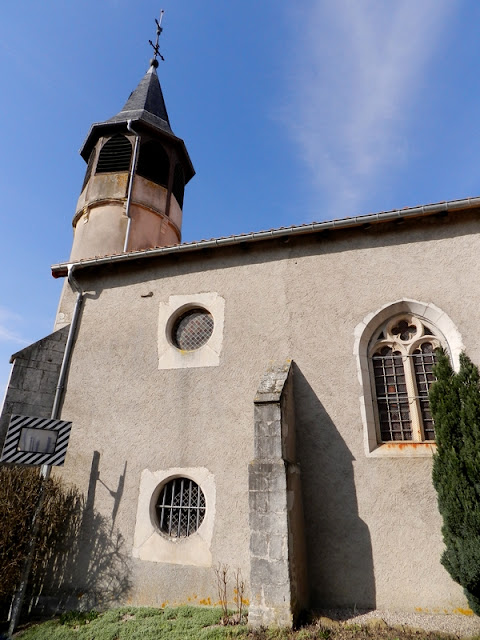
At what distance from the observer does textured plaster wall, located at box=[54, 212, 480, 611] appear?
5363mm

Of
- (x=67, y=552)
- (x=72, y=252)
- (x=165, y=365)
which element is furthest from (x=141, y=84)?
(x=67, y=552)

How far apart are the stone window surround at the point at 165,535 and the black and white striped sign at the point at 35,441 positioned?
4.77ft

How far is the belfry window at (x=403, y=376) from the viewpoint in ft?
19.4

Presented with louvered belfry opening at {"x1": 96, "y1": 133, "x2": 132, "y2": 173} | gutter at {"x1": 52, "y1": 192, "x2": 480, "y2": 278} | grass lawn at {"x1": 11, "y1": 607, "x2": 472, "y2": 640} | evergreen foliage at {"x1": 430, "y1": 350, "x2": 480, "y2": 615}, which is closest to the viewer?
grass lawn at {"x1": 11, "y1": 607, "x2": 472, "y2": 640}

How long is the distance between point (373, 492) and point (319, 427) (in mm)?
1125

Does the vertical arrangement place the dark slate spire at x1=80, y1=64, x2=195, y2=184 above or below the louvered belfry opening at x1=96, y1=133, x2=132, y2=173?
above

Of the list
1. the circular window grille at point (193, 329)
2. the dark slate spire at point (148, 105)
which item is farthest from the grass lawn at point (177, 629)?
the dark slate spire at point (148, 105)

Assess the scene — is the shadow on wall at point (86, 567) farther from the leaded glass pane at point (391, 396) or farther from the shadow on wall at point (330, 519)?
the leaded glass pane at point (391, 396)

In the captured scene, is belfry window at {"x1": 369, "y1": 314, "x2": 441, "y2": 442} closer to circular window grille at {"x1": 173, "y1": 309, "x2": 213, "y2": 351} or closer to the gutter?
the gutter

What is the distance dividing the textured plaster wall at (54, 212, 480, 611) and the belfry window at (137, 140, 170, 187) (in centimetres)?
455

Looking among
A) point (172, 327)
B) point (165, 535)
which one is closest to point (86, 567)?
point (165, 535)

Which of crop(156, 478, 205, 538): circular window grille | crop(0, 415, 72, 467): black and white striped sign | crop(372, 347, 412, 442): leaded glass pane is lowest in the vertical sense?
crop(156, 478, 205, 538): circular window grille

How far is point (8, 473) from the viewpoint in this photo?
6.20m

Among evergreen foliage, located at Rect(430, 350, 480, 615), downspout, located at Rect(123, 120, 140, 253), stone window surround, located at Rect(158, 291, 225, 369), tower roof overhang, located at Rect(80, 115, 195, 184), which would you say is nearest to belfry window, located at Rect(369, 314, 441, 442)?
evergreen foliage, located at Rect(430, 350, 480, 615)
